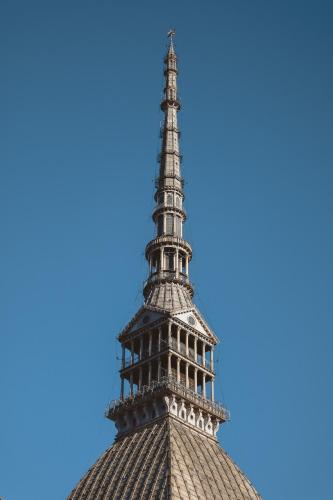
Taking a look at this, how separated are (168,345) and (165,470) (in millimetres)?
17496

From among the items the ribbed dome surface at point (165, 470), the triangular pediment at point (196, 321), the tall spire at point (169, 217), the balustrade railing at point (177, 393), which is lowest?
the ribbed dome surface at point (165, 470)

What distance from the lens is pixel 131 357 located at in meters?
101

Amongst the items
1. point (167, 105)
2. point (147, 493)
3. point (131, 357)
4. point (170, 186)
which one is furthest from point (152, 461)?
point (167, 105)

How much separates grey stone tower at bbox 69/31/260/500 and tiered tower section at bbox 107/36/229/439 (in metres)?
0.11

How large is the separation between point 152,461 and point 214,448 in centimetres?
989

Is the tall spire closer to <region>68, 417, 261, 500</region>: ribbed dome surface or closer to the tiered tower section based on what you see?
the tiered tower section

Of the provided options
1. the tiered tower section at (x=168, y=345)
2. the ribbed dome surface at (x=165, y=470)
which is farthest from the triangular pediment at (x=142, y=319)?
the ribbed dome surface at (x=165, y=470)

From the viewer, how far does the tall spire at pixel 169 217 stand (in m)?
108

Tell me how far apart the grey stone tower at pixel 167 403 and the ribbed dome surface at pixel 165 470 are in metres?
0.13

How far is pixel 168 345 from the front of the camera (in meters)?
96.9

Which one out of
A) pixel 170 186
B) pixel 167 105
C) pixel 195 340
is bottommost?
pixel 195 340

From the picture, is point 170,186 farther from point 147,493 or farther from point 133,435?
point 147,493

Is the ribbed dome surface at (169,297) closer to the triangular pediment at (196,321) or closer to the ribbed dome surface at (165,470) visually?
the triangular pediment at (196,321)

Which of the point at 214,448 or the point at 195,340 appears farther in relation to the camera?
the point at 195,340
